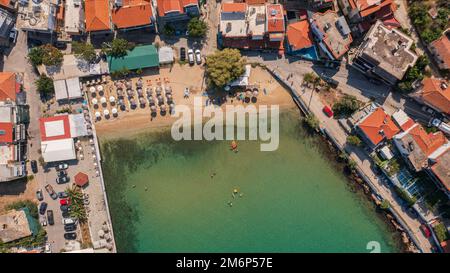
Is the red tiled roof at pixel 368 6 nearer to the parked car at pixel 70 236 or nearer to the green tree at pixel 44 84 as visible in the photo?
the green tree at pixel 44 84

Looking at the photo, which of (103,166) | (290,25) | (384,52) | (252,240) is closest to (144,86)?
(103,166)

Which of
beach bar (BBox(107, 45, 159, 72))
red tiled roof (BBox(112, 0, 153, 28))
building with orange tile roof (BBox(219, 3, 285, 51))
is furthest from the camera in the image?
beach bar (BBox(107, 45, 159, 72))

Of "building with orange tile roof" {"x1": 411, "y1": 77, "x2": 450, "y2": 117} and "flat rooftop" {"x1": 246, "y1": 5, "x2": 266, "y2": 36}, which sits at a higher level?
"flat rooftop" {"x1": 246, "y1": 5, "x2": 266, "y2": 36}

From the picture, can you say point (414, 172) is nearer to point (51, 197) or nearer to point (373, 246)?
point (373, 246)

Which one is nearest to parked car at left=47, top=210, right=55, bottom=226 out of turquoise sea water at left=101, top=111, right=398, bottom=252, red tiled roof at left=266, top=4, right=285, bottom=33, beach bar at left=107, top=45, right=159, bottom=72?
turquoise sea water at left=101, top=111, right=398, bottom=252

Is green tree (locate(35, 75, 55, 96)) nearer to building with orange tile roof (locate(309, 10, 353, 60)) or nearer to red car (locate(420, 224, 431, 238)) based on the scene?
building with orange tile roof (locate(309, 10, 353, 60))

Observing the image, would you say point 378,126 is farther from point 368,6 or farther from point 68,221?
point 68,221
